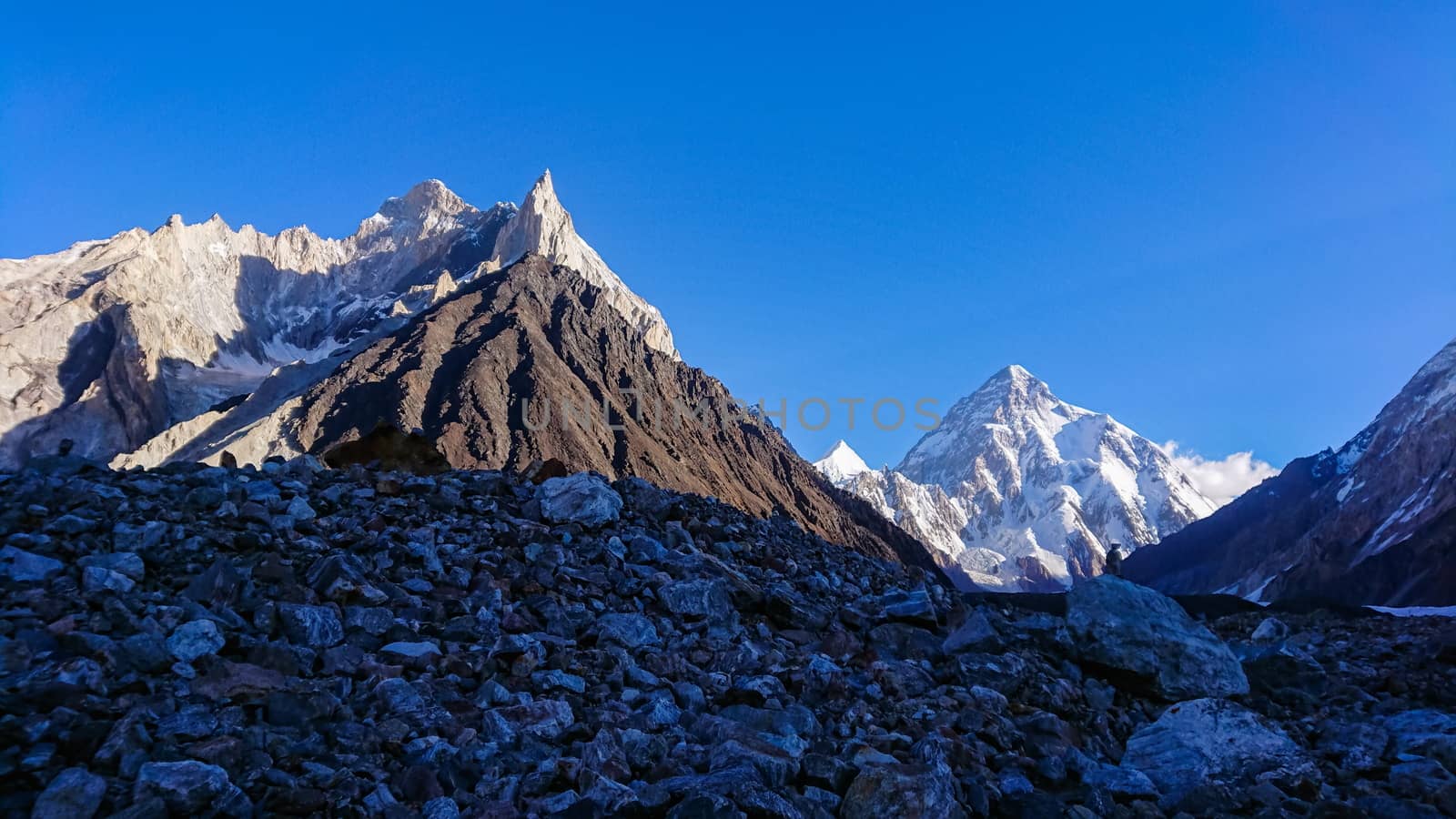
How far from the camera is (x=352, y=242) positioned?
186500 millimetres

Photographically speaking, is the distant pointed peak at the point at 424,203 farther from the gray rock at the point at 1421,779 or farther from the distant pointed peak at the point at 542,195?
the gray rock at the point at 1421,779

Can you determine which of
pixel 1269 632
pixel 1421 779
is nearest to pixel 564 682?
pixel 1421 779

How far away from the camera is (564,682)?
543 cm

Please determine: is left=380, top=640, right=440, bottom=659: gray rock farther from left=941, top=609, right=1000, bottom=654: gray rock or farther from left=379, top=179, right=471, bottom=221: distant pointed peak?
left=379, top=179, right=471, bottom=221: distant pointed peak

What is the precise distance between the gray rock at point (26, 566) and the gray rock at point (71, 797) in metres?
2.83

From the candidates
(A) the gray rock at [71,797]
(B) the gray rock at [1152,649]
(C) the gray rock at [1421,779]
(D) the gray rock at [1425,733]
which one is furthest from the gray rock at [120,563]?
(D) the gray rock at [1425,733]

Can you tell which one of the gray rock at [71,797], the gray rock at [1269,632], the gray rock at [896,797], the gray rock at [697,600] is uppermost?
the gray rock at [1269,632]

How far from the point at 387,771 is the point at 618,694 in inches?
66.4

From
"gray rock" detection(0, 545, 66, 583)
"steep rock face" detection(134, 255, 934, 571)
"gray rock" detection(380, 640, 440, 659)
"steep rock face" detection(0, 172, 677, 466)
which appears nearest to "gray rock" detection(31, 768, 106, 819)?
"gray rock" detection(380, 640, 440, 659)

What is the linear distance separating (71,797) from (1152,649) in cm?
826

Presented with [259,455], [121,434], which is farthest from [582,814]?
[121,434]

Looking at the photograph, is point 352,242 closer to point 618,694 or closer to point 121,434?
point 121,434

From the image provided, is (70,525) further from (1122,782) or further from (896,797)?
(1122,782)

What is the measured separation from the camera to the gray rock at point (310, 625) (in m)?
5.52
